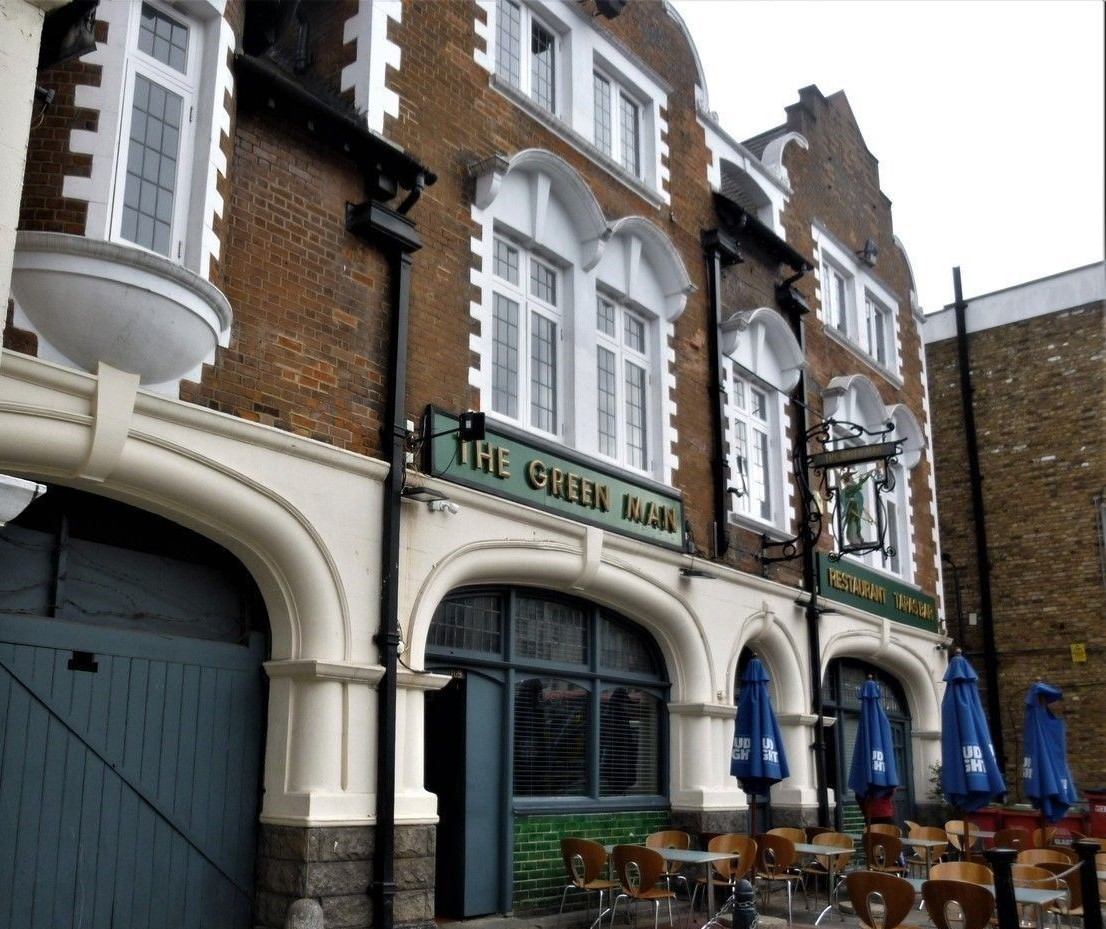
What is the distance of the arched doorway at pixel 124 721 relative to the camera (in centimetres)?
751

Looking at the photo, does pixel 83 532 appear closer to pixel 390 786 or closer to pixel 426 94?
pixel 390 786

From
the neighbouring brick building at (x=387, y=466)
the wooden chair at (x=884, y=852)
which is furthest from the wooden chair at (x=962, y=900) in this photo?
the wooden chair at (x=884, y=852)

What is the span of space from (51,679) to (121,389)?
1922 millimetres

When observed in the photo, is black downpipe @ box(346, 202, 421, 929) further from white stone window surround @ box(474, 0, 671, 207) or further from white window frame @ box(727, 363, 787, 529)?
white window frame @ box(727, 363, 787, 529)

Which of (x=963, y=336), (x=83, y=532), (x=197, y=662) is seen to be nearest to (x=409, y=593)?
(x=197, y=662)

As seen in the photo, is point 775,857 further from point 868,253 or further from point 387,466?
point 868,253

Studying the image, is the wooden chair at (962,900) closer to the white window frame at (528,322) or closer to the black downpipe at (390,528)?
the black downpipe at (390,528)

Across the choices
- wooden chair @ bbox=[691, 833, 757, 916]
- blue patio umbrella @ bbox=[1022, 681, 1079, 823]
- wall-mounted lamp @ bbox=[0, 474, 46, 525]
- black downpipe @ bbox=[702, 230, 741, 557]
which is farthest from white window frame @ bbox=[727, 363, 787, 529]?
wall-mounted lamp @ bbox=[0, 474, 46, 525]

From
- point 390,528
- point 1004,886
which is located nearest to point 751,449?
point 390,528

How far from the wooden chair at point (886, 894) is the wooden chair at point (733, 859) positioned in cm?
221

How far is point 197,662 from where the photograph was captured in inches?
336

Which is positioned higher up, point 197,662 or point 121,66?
point 121,66

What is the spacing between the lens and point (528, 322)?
1188cm

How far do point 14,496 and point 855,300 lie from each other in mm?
15163
